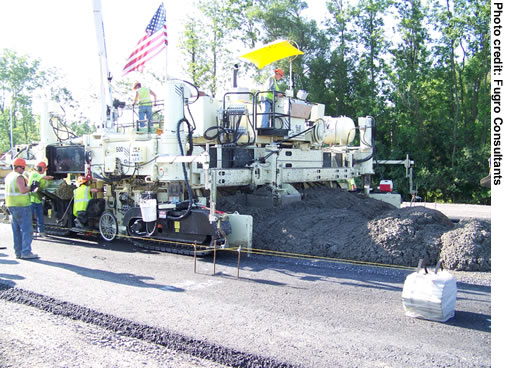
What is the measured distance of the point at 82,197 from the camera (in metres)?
9.34

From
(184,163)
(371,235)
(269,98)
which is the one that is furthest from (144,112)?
(371,235)

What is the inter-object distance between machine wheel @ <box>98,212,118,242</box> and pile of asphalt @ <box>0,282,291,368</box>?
3.73 metres

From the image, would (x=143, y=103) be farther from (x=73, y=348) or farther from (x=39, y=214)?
(x=73, y=348)

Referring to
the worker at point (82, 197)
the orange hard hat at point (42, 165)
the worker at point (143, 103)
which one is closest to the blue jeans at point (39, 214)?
the orange hard hat at point (42, 165)

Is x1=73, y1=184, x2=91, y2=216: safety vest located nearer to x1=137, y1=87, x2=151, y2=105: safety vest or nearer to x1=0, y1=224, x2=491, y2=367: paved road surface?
x1=0, y1=224, x2=491, y2=367: paved road surface

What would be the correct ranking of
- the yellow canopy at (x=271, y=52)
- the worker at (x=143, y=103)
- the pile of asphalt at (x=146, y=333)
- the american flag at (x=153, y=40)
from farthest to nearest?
the yellow canopy at (x=271, y=52), the worker at (x=143, y=103), the american flag at (x=153, y=40), the pile of asphalt at (x=146, y=333)

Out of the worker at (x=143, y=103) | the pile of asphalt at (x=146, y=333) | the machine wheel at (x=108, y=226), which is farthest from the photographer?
the worker at (x=143, y=103)

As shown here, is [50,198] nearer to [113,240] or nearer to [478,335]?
[113,240]

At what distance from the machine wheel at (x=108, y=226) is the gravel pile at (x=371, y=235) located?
7.46 ft

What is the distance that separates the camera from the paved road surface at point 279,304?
3.94m

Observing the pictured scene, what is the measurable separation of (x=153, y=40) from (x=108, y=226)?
13.7 ft

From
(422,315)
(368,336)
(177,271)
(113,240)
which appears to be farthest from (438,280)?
(113,240)

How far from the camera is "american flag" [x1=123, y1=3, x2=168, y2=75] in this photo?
33.0ft

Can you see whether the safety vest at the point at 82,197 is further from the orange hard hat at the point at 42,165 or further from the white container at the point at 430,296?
the white container at the point at 430,296
